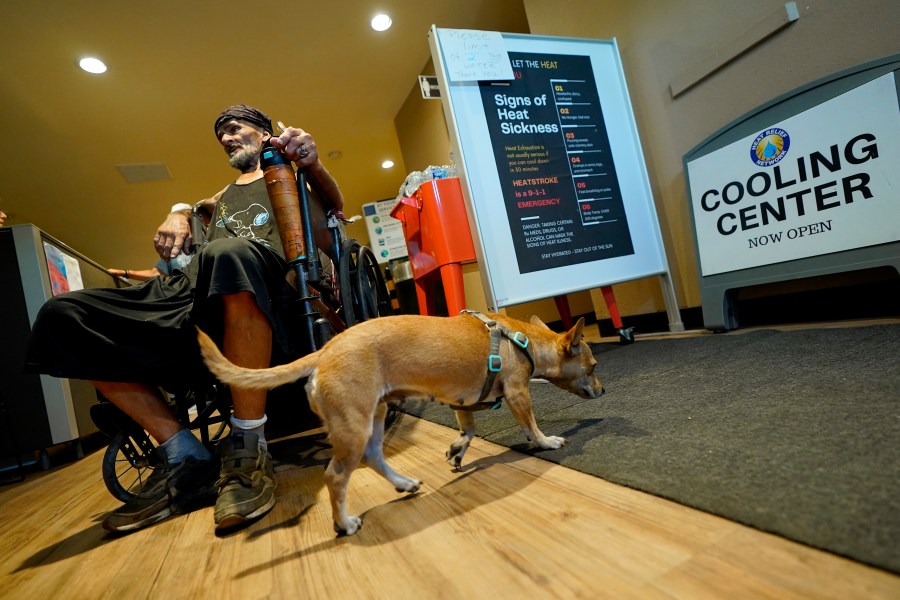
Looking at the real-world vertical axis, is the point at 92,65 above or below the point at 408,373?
above

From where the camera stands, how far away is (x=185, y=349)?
138cm

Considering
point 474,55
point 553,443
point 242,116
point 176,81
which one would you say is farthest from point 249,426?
point 176,81

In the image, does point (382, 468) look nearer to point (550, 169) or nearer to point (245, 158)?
point (245, 158)

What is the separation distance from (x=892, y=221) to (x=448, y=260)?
1890 mm

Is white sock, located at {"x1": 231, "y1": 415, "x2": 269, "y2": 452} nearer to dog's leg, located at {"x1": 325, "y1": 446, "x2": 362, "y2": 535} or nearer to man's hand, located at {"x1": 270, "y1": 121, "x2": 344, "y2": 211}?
dog's leg, located at {"x1": 325, "y1": 446, "x2": 362, "y2": 535}

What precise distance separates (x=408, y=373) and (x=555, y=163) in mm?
1912

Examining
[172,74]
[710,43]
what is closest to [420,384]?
[710,43]

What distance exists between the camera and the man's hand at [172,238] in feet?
5.31

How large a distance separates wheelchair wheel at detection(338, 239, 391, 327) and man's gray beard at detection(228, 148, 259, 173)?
0.54 metres

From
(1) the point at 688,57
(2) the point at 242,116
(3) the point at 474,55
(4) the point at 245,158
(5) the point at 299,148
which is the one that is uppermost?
(3) the point at 474,55

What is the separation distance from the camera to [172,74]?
13.6ft

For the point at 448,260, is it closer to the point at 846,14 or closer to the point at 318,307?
the point at 318,307

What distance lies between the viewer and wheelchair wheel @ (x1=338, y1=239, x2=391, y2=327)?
1544 millimetres

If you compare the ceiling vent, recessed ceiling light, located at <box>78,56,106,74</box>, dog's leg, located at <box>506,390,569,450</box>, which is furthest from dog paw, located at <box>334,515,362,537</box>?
the ceiling vent
